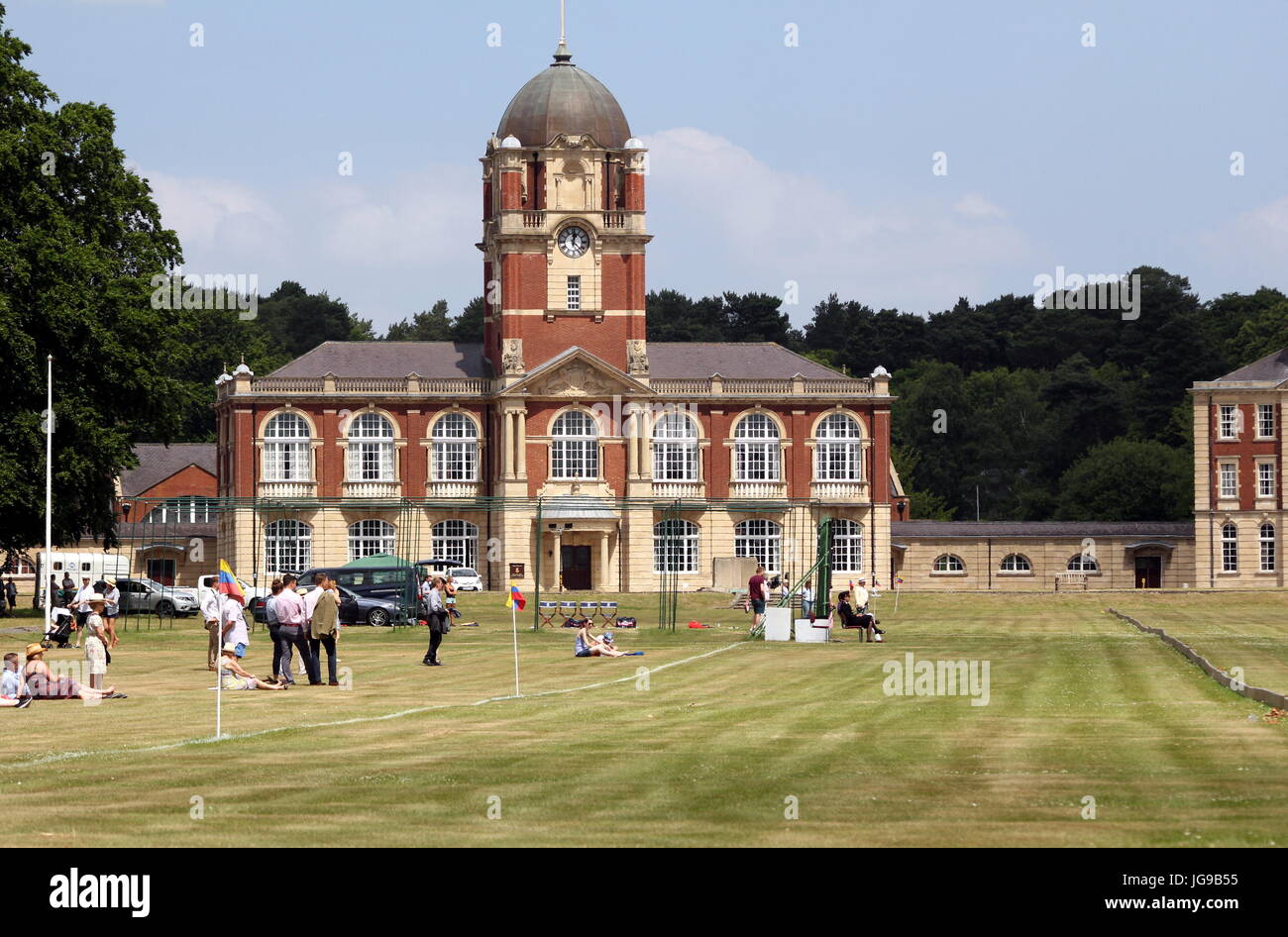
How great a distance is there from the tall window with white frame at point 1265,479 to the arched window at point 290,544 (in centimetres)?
4630

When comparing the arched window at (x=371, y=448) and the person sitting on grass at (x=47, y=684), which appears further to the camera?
the arched window at (x=371, y=448)

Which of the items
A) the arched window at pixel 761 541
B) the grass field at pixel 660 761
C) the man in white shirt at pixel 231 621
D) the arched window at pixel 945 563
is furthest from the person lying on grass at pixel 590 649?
the arched window at pixel 945 563

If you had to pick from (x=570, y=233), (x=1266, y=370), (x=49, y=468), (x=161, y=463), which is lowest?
(x=49, y=468)

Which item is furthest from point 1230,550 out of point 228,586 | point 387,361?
point 228,586

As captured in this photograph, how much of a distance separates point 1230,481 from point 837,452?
21.4 m

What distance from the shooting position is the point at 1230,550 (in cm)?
10469

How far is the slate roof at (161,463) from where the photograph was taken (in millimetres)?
117750

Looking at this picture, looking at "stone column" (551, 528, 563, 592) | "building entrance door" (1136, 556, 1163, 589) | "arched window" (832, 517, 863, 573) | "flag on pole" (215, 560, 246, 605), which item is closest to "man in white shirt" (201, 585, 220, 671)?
"flag on pole" (215, 560, 246, 605)

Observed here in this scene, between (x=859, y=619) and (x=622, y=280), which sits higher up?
(x=622, y=280)

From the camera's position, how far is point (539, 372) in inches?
3723

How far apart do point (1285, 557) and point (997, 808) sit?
91413 millimetres

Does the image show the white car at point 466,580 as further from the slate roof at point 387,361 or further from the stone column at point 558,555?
the slate roof at point 387,361

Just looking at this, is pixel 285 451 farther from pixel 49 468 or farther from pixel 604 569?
pixel 49 468

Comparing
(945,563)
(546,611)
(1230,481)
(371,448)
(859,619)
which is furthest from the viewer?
(945,563)
